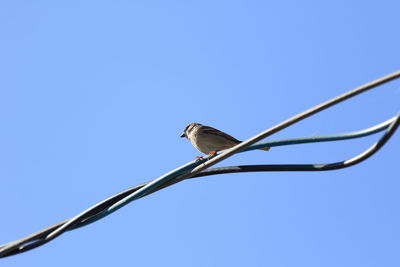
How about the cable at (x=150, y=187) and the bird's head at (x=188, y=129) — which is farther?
the bird's head at (x=188, y=129)

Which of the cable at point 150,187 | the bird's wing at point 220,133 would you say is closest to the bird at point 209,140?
the bird's wing at point 220,133

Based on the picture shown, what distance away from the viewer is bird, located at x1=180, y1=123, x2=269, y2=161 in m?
9.30

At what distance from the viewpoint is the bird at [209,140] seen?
30.5 feet

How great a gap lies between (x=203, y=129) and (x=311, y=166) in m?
4.73

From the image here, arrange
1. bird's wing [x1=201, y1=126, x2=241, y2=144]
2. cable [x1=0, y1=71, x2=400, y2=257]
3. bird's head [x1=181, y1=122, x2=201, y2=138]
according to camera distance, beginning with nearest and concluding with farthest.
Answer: cable [x1=0, y1=71, x2=400, y2=257] → bird's wing [x1=201, y1=126, x2=241, y2=144] → bird's head [x1=181, y1=122, x2=201, y2=138]

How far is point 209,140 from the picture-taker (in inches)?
374

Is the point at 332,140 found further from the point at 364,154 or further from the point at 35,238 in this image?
the point at 35,238

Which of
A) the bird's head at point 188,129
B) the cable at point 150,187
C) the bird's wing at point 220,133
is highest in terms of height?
the bird's head at point 188,129

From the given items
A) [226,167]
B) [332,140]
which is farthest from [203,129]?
[332,140]

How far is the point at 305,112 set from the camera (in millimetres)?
4500

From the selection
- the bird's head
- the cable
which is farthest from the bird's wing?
the cable

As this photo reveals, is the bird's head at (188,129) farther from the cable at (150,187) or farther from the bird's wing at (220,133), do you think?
the cable at (150,187)

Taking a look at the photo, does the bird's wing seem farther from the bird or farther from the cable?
the cable

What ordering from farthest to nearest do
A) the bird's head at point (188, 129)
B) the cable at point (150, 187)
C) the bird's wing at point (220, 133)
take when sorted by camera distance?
the bird's head at point (188, 129) < the bird's wing at point (220, 133) < the cable at point (150, 187)
